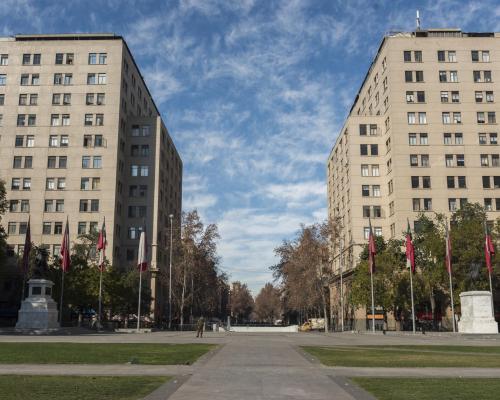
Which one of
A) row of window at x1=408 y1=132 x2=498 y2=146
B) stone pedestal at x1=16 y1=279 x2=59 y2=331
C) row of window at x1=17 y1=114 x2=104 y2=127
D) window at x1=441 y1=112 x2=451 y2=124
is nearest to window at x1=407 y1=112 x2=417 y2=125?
row of window at x1=408 y1=132 x2=498 y2=146

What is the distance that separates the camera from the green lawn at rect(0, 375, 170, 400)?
1041 centimetres

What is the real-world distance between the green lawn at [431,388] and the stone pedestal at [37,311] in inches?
1565

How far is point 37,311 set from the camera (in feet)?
156

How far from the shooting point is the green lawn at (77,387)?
1041cm

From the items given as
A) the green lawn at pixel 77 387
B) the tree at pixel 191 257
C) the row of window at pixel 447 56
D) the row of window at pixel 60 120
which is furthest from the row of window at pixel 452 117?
the green lawn at pixel 77 387

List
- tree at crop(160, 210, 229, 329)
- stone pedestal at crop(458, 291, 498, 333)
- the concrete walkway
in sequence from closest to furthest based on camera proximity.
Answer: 1. the concrete walkway
2. stone pedestal at crop(458, 291, 498, 333)
3. tree at crop(160, 210, 229, 329)

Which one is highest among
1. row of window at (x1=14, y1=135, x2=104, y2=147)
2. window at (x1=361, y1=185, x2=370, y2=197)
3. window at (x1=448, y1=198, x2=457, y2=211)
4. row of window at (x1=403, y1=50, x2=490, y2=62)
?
row of window at (x1=403, y1=50, x2=490, y2=62)

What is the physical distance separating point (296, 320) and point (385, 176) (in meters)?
59.4

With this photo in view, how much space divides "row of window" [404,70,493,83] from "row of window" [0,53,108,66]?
47.4m

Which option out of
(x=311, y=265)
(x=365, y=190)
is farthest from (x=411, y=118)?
(x=311, y=265)

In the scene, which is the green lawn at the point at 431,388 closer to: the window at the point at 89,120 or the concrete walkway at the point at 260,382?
the concrete walkway at the point at 260,382

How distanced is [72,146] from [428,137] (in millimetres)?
54150

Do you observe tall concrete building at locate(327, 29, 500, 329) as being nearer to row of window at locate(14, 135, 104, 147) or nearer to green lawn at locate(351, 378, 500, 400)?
row of window at locate(14, 135, 104, 147)

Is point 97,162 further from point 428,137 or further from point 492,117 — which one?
point 492,117
